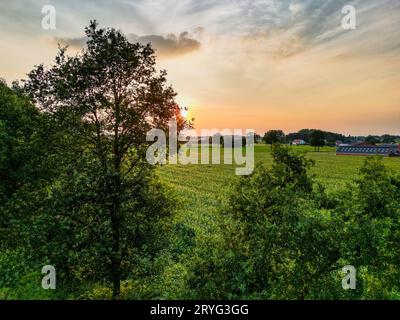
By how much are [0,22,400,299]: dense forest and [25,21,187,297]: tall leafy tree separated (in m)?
0.04

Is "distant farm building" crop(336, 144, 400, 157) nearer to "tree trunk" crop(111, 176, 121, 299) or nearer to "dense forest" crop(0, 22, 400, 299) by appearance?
"dense forest" crop(0, 22, 400, 299)

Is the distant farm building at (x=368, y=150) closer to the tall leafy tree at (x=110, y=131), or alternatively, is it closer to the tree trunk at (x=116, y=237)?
the tall leafy tree at (x=110, y=131)

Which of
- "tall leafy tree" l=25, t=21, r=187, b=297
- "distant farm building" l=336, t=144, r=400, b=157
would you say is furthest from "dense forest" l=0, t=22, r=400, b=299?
"distant farm building" l=336, t=144, r=400, b=157

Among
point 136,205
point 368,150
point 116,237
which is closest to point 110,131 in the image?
point 136,205

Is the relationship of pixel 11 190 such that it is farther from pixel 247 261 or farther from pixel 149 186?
pixel 247 261

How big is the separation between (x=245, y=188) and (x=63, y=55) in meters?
8.21

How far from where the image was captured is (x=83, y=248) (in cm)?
1242

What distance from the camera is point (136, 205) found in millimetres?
13133

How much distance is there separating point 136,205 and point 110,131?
3.03m

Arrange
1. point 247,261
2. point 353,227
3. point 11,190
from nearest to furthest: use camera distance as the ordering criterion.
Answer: point 353,227
point 247,261
point 11,190

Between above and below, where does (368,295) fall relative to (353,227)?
below

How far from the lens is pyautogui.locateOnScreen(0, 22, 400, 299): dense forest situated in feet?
32.1
